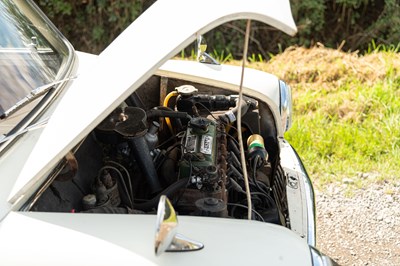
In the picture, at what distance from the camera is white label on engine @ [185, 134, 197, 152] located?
228 centimetres

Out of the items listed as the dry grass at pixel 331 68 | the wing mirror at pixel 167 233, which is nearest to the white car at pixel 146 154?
the wing mirror at pixel 167 233

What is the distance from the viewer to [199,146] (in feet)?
7.55

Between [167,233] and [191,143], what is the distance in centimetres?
92

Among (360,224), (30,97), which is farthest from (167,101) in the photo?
(360,224)

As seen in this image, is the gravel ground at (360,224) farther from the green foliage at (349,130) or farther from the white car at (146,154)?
the white car at (146,154)

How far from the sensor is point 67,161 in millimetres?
1857

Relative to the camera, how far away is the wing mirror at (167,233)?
Result: 4.67 ft

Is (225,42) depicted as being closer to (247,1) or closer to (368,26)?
(368,26)

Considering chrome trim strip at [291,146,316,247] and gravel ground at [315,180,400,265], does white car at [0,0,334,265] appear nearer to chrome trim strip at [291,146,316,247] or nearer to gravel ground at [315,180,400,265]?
chrome trim strip at [291,146,316,247]

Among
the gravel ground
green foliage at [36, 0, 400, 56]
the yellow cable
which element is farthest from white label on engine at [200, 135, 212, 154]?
green foliage at [36, 0, 400, 56]

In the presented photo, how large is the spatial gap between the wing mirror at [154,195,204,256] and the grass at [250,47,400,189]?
8.93 feet

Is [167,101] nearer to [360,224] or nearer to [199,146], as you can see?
[199,146]

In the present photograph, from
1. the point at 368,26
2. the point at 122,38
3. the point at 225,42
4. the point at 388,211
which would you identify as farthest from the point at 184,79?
the point at 368,26

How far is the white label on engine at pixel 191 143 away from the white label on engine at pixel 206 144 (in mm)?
31
